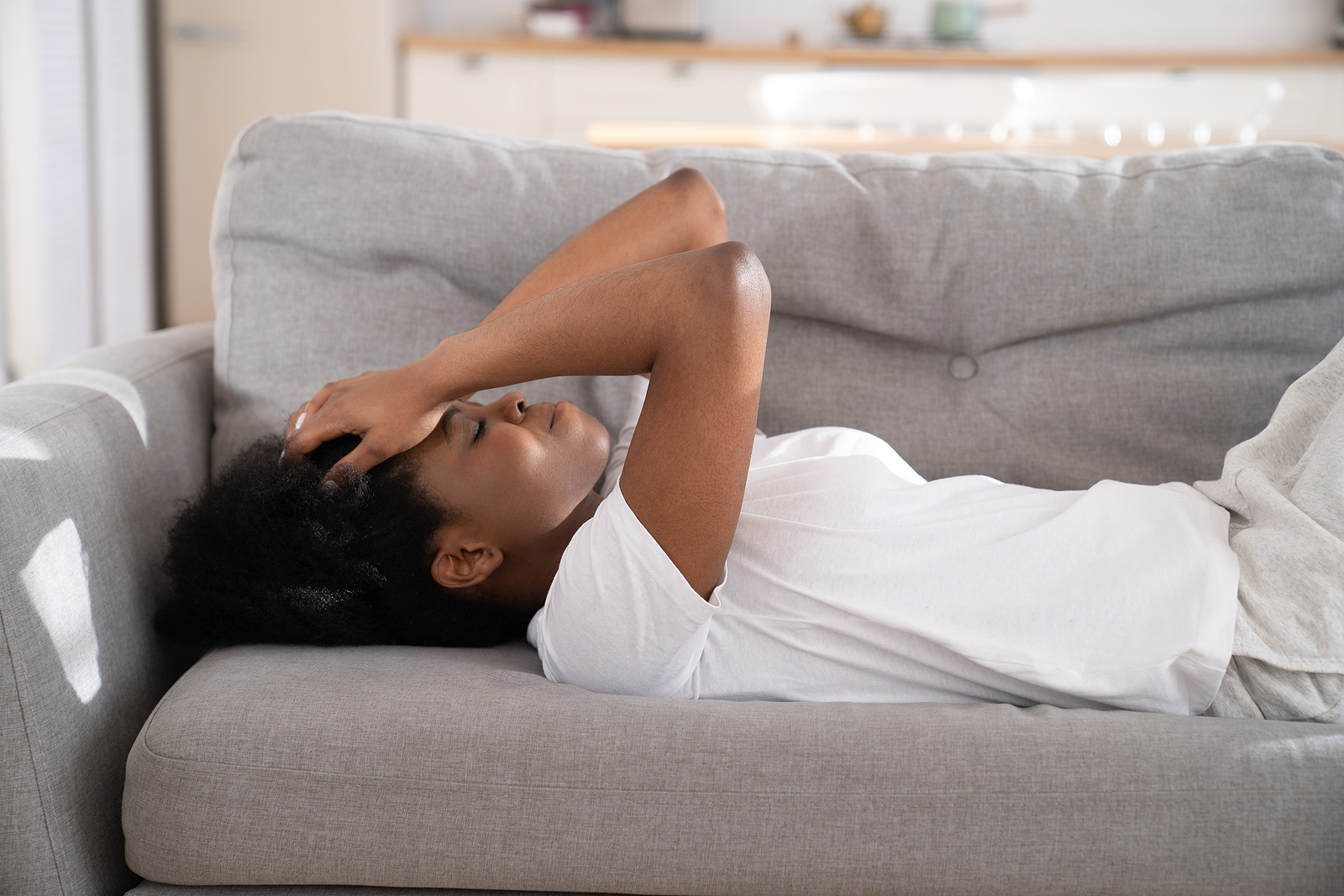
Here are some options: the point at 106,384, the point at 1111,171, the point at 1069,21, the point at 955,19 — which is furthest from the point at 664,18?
the point at 106,384

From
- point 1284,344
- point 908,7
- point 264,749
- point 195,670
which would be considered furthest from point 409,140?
point 908,7

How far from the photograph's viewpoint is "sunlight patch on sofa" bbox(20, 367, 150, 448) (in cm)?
118

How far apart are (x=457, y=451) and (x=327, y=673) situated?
258 mm

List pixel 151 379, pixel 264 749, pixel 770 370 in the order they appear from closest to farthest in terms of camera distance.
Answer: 1. pixel 264 749
2. pixel 151 379
3. pixel 770 370

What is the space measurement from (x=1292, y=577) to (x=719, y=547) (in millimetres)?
567

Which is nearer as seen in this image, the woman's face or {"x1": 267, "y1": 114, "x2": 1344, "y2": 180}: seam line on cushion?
the woman's face

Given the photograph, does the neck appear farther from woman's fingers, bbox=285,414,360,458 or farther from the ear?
woman's fingers, bbox=285,414,360,458

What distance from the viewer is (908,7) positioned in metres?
4.48

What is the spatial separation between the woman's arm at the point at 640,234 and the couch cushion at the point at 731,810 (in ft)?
2.02

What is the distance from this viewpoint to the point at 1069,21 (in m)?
4.48

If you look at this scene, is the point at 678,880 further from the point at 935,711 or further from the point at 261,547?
the point at 261,547

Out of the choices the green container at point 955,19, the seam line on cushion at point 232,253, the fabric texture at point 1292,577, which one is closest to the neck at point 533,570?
the seam line on cushion at point 232,253

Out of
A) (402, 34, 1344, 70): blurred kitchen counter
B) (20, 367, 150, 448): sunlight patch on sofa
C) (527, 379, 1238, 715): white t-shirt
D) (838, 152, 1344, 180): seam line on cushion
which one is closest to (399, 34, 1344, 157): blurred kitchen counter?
(402, 34, 1344, 70): blurred kitchen counter

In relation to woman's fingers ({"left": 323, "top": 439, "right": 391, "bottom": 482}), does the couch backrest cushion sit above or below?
above
